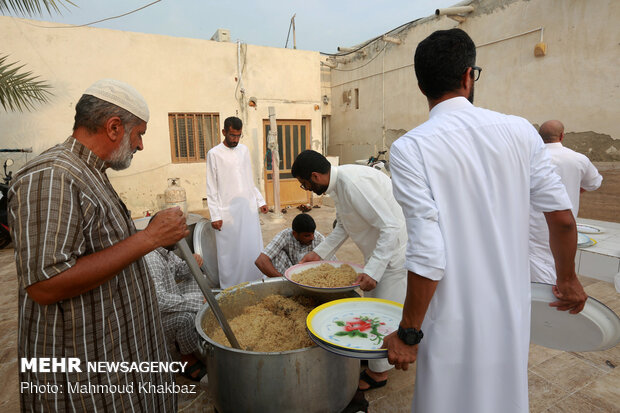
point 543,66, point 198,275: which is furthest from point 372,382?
point 543,66

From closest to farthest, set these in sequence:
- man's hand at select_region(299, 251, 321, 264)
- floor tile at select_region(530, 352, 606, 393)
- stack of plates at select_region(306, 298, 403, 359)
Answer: stack of plates at select_region(306, 298, 403, 359) → floor tile at select_region(530, 352, 606, 393) → man's hand at select_region(299, 251, 321, 264)

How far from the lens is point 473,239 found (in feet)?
4.17

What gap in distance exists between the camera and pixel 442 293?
1.28 metres

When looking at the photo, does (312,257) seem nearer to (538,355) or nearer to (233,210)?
(233,210)

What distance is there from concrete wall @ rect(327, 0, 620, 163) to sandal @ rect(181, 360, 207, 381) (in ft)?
25.7

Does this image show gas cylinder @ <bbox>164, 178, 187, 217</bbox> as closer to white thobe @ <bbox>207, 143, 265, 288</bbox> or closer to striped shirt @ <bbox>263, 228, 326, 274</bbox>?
white thobe @ <bbox>207, 143, 265, 288</bbox>

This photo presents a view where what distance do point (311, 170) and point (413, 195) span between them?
121cm

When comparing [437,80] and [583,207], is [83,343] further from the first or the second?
[583,207]

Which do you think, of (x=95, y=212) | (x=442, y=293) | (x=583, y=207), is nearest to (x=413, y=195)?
(x=442, y=293)

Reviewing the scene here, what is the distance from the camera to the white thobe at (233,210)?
4.09m

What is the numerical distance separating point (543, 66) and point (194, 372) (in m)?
8.73

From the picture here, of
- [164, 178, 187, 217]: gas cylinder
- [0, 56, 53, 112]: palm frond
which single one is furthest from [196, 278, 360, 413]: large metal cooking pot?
[164, 178, 187, 217]: gas cylinder

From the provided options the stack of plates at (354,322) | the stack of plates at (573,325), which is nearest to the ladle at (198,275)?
the stack of plates at (354,322)

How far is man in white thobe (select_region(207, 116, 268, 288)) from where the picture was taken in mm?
4078
